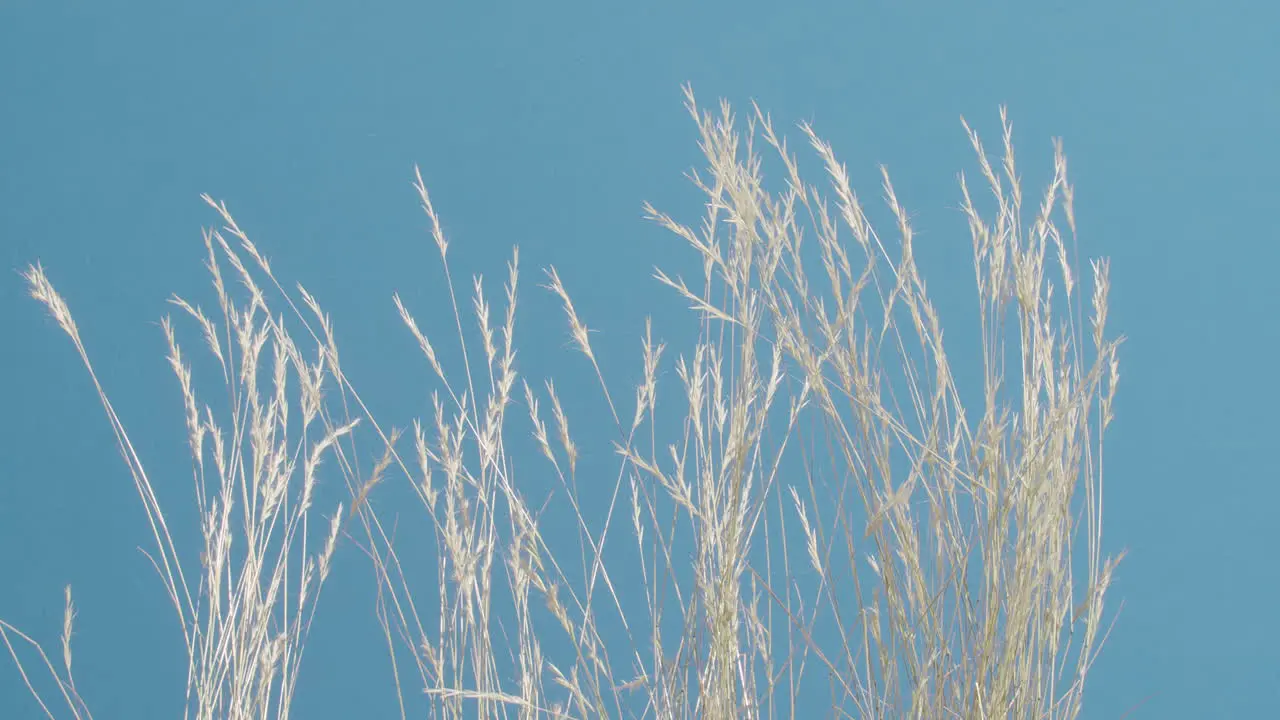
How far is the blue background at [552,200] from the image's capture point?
7.48ft

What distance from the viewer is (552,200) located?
7.98ft

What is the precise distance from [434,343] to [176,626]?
3.07ft

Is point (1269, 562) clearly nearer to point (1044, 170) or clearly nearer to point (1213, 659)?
point (1213, 659)

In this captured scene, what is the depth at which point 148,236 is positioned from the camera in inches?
97.7

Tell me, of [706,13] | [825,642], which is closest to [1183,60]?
[706,13]

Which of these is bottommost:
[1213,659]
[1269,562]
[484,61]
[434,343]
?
[1213,659]

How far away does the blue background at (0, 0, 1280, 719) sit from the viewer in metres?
2.28

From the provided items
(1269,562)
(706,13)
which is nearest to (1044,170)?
(706,13)

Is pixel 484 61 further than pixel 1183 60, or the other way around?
pixel 484 61

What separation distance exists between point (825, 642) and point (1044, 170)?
1.14m

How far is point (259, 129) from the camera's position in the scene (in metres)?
2.46

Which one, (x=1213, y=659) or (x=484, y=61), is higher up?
(x=484, y=61)

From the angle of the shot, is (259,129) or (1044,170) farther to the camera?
(259,129)

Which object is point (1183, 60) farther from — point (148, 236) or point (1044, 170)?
point (148, 236)
